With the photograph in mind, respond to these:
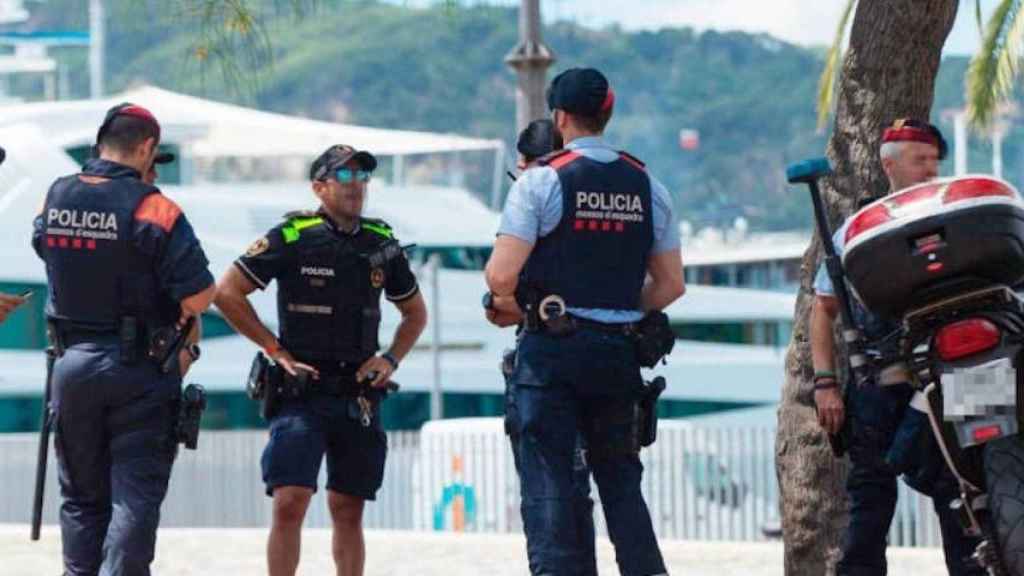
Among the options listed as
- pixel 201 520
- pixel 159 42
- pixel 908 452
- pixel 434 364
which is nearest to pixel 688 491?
pixel 201 520

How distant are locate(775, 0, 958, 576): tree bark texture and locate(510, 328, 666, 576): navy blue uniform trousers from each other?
4.33 ft

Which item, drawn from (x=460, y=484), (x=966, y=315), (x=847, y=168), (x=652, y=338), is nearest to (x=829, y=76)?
(x=460, y=484)

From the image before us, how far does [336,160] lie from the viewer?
28.9 feet

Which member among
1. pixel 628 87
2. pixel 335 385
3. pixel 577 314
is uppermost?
pixel 628 87

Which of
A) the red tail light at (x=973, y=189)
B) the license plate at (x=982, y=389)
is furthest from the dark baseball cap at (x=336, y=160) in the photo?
the license plate at (x=982, y=389)

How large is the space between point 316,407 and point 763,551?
4.18 meters

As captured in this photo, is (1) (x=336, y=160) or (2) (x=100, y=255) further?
(1) (x=336, y=160)

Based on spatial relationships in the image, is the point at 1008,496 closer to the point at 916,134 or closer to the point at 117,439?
the point at 916,134

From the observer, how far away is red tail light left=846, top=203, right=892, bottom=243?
659cm

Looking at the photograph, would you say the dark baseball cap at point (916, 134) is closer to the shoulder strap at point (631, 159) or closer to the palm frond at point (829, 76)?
the shoulder strap at point (631, 159)

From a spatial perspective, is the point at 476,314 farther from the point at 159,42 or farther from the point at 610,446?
the point at 159,42

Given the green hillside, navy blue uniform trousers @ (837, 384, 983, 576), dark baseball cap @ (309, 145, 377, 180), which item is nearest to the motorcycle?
navy blue uniform trousers @ (837, 384, 983, 576)

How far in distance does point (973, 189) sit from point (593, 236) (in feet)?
4.42

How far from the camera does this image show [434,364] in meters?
42.3
